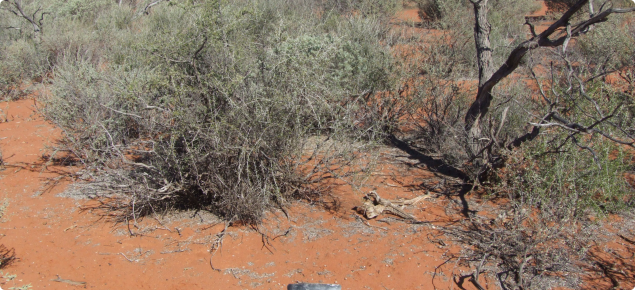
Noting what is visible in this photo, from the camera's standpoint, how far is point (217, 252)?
4801 mm

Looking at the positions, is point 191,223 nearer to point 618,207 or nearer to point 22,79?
point 618,207

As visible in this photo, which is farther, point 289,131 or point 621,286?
point 289,131

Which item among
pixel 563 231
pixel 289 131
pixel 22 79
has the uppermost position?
pixel 289 131

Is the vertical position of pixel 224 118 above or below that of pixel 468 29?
below

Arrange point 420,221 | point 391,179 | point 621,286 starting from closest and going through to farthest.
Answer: point 621,286
point 420,221
point 391,179

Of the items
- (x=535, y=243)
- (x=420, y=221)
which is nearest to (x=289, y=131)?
(x=420, y=221)

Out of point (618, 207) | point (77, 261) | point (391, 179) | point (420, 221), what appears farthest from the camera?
point (391, 179)

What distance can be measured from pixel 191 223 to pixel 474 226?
3.13 m

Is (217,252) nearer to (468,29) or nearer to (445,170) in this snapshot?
(445,170)

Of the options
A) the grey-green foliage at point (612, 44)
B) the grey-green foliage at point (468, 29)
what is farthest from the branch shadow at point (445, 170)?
the grey-green foliage at point (612, 44)

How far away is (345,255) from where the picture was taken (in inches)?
187

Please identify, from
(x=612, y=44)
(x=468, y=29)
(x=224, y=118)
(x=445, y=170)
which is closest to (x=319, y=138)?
(x=224, y=118)

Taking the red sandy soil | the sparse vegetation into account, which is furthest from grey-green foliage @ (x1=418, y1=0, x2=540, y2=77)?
the red sandy soil

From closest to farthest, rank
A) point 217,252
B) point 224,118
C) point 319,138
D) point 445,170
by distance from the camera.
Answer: point 217,252, point 224,118, point 319,138, point 445,170
